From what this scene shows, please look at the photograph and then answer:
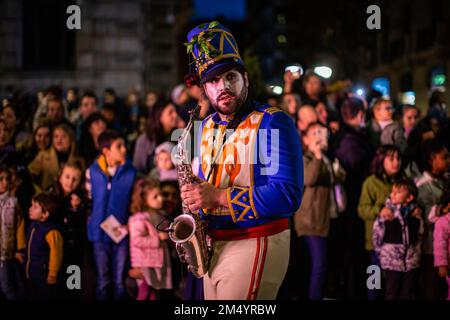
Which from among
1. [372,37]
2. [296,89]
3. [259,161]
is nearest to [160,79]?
[296,89]

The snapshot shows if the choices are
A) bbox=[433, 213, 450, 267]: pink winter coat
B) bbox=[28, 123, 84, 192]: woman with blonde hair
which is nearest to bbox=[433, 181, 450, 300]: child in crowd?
bbox=[433, 213, 450, 267]: pink winter coat

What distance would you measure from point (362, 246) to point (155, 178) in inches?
101

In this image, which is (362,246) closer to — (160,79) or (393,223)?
(393,223)

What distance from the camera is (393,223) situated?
27.2ft

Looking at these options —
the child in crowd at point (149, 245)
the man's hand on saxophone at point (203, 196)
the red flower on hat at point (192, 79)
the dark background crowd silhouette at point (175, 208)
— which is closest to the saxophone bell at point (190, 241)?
the man's hand on saxophone at point (203, 196)

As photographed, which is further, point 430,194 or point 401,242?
point 430,194

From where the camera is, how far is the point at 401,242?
8.23 m

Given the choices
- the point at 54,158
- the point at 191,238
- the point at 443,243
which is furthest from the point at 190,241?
the point at 54,158

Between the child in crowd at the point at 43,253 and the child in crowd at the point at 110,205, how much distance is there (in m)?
0.51

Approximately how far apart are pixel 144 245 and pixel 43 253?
1097mm

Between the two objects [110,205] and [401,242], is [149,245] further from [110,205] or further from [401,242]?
[401,242]

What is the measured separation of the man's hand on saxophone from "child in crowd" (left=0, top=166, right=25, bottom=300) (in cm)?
483

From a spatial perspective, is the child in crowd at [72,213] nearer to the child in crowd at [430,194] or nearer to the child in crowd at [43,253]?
the child in crowd at [43,253]

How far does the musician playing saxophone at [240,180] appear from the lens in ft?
14.0
